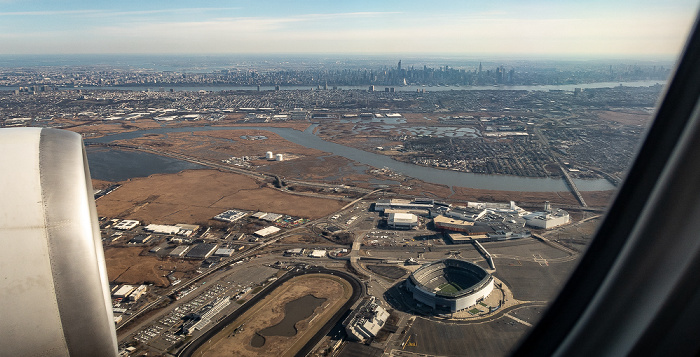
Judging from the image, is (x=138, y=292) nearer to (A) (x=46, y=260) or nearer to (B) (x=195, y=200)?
(B) (x=195, y=200)

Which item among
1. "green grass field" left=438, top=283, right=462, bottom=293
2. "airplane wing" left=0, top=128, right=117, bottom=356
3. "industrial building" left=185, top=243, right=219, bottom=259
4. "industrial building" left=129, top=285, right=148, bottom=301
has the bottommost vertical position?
"industrial building" left=185, top=243, right=219, bottom=259

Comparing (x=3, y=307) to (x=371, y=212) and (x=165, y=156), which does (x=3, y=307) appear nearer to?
(x=371, y=212)

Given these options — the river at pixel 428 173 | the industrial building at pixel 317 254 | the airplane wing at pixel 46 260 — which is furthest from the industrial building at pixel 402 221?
the airplane wing at pixel 46 260

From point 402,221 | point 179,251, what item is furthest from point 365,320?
point 179,251

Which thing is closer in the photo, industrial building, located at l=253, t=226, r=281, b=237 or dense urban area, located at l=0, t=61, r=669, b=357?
dense urban area, located at l=0, t=61, r=669, b=357

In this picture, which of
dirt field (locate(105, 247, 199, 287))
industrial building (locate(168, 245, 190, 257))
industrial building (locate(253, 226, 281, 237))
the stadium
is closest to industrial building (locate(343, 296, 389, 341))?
the stadium

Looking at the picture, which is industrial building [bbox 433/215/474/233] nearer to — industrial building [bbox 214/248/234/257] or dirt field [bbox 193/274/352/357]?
dirt field [bbox 193/274/352/357]

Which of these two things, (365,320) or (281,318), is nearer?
(365,320)

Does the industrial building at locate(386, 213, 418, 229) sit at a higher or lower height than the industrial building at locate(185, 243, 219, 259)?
lower
